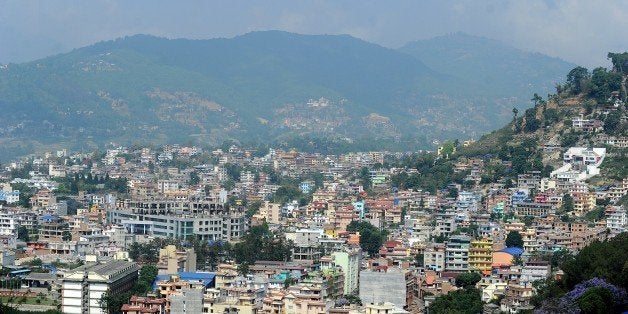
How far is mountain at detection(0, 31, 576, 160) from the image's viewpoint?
97.8 metres

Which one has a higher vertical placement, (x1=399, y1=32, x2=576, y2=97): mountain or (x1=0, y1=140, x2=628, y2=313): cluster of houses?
(x1=399, y1=32, x2=576, y2=97): mountain

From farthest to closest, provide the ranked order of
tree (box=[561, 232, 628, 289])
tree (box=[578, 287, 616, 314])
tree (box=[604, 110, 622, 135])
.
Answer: tree (box=[604, 110, 622, 135]), tree (box=[561, 232, 628, 289]), tree (box=[578, 287, 616, 314])

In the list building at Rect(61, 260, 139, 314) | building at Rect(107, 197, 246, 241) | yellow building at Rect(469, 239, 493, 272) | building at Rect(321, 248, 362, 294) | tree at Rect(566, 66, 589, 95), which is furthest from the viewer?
tree at Rect(566, 66, 589, 95)

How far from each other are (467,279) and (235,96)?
9241cm

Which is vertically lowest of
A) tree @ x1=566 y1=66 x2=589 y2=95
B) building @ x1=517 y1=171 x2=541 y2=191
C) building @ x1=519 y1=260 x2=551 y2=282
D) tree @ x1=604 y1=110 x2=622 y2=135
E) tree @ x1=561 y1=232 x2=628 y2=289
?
building @ x1=519 y1=260 x2=551 y2=282

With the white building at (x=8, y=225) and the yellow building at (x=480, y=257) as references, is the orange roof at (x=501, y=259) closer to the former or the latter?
the yellow building at (x=480, y=257)

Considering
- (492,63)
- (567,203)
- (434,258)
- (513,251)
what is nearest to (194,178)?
(567,203)

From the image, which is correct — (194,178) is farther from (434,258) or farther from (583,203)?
(434,258)

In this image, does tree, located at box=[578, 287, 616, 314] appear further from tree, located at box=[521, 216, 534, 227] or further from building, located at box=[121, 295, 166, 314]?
tree, located at box=[521, 216, 534, 227]

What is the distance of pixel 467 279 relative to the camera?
88.2ft

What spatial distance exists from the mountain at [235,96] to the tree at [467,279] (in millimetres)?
59850

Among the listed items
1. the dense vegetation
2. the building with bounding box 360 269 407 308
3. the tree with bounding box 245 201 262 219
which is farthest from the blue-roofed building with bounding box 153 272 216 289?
the tree with bounding box 245 201 262 219

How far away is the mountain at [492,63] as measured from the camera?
5763 inches

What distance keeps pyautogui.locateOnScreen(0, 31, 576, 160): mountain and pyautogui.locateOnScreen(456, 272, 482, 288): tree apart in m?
59.9
